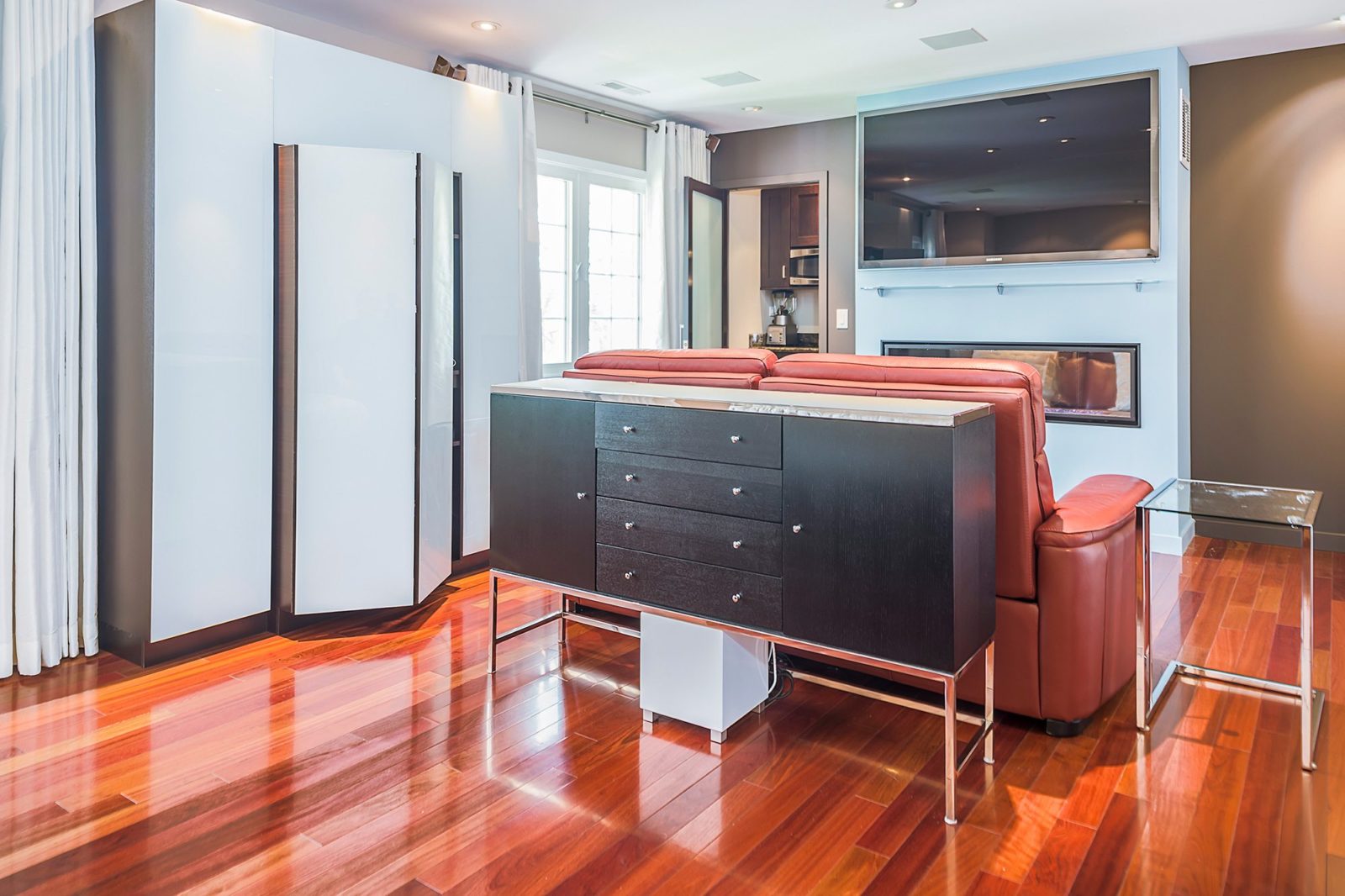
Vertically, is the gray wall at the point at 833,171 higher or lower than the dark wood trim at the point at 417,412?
higher

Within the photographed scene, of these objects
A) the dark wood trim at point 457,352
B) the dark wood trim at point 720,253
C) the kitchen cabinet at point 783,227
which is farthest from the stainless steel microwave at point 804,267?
the dark wood trim at point 457,352

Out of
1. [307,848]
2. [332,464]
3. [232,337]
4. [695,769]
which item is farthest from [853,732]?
[232,337]

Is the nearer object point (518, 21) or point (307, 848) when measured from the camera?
point (307, 848)

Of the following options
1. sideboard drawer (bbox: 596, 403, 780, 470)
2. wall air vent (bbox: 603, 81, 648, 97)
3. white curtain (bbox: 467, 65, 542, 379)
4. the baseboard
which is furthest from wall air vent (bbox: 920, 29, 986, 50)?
the baseboard

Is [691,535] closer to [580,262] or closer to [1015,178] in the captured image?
[580,262]

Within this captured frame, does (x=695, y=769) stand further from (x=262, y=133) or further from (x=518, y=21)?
(x=518, y=21)

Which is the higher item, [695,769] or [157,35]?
[157,35]

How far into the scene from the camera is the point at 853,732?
260 centimetres

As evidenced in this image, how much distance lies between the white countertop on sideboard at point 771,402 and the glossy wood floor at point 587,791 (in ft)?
3.09

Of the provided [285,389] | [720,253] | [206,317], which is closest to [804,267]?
[720,253]

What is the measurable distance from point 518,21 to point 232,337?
2018mm

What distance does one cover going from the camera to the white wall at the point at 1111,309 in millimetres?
4664

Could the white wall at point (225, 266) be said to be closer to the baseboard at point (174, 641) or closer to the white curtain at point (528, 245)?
the baseboard at point (174, 641)

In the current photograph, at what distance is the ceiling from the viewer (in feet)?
13.0
